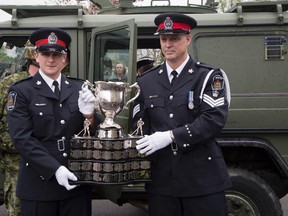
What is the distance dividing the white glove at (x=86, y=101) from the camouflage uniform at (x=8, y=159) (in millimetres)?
938

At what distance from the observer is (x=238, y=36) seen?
4207mm

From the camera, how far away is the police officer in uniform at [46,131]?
285 centimetres

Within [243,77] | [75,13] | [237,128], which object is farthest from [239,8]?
[75,13]

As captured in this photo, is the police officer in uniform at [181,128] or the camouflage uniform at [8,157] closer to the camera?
the police officer in uniform at [181,128]

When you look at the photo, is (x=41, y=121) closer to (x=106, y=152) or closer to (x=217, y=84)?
(x=106, y=152)

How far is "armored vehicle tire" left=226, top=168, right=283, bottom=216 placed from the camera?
13.7 feet

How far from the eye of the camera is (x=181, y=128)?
277 cm

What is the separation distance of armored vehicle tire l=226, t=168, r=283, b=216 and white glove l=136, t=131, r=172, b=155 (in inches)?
62.2

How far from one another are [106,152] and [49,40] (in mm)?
808

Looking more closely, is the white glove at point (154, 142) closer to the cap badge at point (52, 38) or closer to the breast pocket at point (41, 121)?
the breast pocket at point (41, 121)

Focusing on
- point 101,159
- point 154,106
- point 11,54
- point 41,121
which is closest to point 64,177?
point 101,159

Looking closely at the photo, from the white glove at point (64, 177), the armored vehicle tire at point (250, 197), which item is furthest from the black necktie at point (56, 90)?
the armored vehicle tire at point (250, 197)

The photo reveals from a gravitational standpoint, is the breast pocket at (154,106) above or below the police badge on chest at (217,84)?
below

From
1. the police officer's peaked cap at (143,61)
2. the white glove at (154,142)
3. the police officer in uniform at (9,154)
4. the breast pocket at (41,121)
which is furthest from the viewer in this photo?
the police officer's peaked cap at (143,61)
